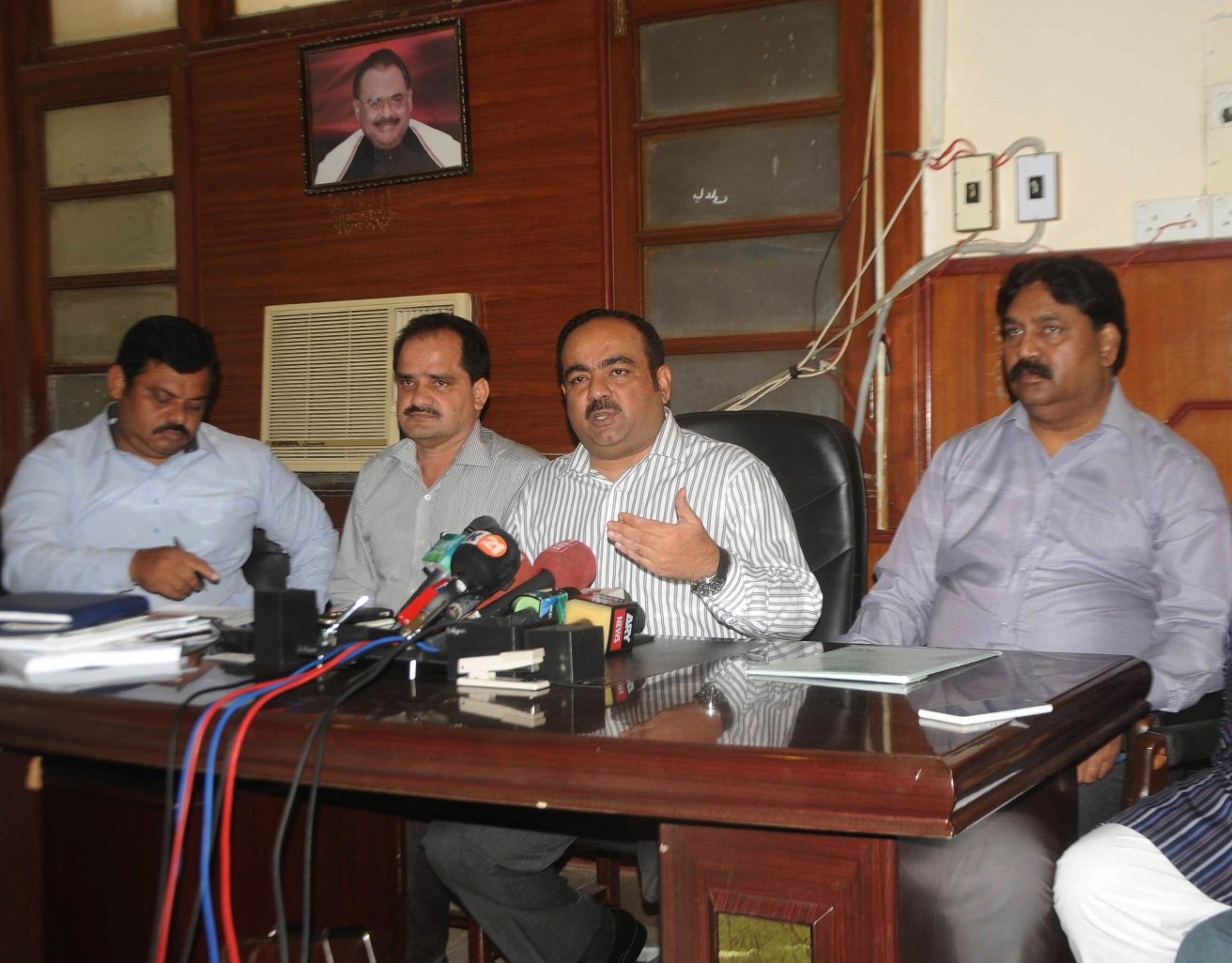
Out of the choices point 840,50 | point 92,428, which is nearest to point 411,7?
point 840,50

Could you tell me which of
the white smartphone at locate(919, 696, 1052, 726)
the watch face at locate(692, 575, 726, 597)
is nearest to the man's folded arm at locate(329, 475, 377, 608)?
the watch face at locate(692, 575, 726, 597)

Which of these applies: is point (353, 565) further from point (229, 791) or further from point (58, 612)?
point (229, 791)

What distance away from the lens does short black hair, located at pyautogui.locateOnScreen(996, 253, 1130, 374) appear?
2252 mm

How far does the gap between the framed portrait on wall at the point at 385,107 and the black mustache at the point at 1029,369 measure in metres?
1.79

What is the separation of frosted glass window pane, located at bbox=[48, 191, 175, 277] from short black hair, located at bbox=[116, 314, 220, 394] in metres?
1.22

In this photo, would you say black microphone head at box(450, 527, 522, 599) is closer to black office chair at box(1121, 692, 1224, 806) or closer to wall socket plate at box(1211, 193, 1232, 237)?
black office chair at box(1121, 692, 1224, 806)

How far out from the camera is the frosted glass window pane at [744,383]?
3.03 meters

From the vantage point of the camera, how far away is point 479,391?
2818 millimetres

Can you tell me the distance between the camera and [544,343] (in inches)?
131

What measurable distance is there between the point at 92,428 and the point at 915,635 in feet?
6.25

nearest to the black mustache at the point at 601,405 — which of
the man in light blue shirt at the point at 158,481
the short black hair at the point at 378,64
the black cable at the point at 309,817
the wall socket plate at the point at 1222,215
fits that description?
the man in light blue shirt at the point at 158,481

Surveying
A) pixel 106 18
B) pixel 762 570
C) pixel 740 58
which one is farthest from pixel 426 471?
pixel 106 18

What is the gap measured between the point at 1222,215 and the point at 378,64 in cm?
228

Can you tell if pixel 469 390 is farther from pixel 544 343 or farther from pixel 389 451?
pixel 544 343
